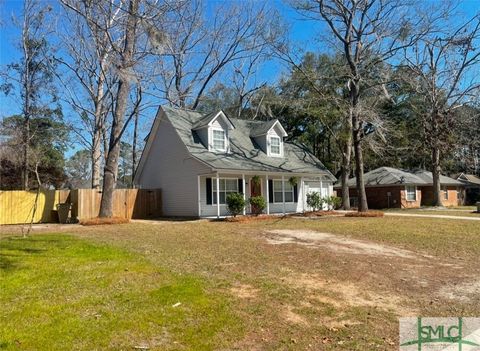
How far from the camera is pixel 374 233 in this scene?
12.9 metres

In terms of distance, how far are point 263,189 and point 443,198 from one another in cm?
2366

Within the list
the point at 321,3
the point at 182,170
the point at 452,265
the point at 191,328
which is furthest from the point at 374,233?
the point at 321,3

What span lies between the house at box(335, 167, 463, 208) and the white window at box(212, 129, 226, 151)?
55.0 ft

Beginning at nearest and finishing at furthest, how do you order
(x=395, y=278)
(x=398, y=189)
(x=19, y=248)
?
(x=395, y=278) < (x=19, y=248) < (x=398, y=189)

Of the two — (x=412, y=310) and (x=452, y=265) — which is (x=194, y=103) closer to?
(x=452, y=265)

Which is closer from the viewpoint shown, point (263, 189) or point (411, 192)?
point (263, 189)

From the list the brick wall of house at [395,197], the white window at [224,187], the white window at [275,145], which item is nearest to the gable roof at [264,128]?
the white window at [275,145]

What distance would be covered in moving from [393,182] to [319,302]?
101 ft

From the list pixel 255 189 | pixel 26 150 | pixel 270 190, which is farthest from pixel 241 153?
pixel 26 150

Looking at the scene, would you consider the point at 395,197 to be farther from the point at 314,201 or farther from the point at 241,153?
the point at 241,153

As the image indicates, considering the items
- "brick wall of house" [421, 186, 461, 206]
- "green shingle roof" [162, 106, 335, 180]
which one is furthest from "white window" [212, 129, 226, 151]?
"brick wall of house" [421, 186, 461, 206]

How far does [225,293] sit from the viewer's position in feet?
18.7

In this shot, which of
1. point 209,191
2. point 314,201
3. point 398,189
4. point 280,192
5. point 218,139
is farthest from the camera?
point 398,189

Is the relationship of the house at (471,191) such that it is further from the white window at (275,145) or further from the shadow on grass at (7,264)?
the shadow on grass at (7,264)
